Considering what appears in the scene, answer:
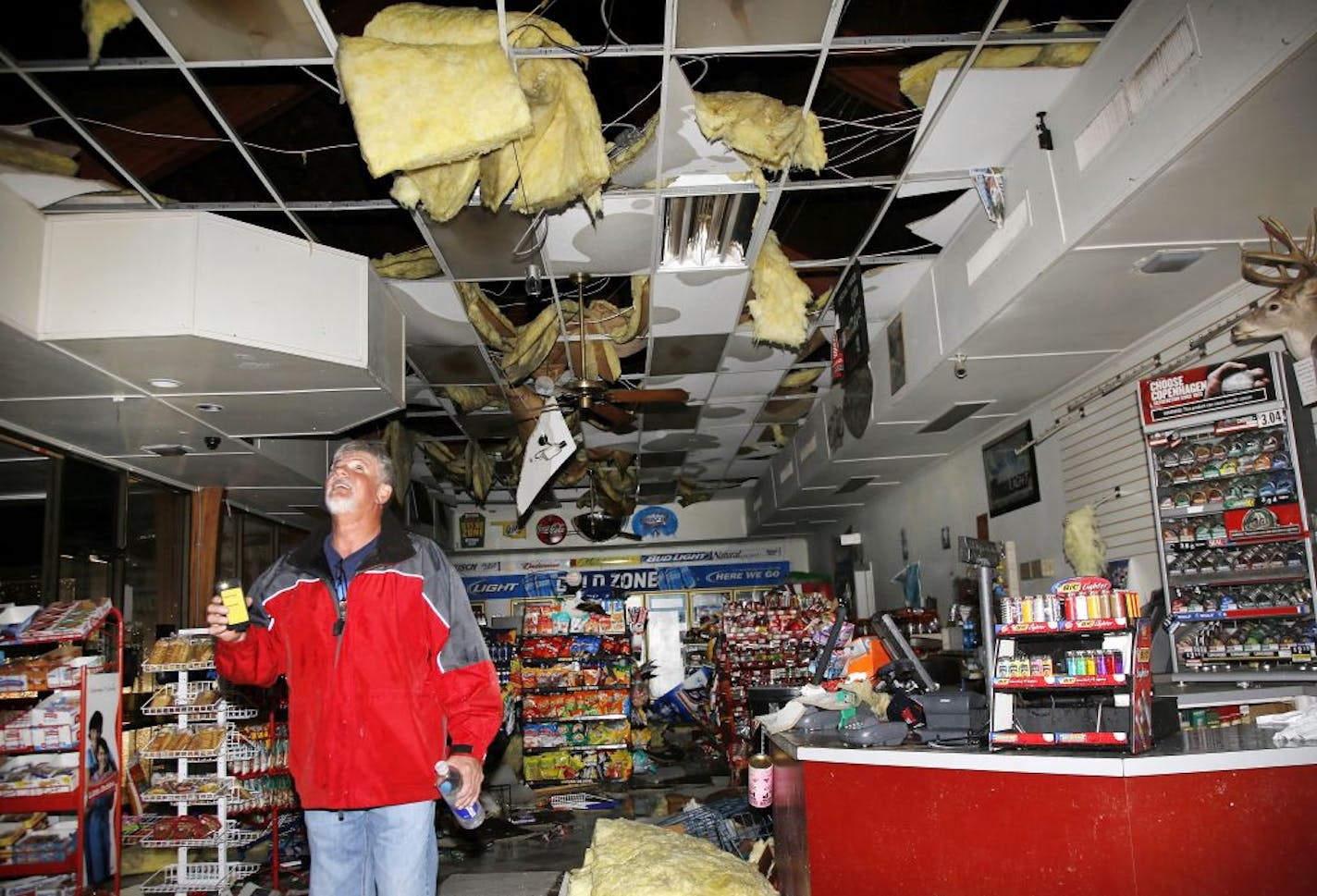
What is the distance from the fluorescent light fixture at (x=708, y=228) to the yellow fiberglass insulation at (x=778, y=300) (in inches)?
11.2

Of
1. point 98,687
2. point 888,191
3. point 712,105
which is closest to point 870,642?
point 888,191

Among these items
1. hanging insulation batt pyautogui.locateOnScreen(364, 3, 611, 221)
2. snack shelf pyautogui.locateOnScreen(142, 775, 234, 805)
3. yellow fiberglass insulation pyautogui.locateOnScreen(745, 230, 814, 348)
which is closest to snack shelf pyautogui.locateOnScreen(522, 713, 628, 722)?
snack shelf pyautogui.locateOnScreen(142, 775, 234, 805)

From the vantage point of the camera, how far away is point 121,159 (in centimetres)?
441

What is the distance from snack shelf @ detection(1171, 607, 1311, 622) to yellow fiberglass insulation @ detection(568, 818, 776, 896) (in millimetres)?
2821

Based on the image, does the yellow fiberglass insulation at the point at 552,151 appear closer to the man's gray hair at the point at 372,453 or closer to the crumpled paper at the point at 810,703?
the man's gray hair at the point at 372,453

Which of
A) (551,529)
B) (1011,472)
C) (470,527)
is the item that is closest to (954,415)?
(1011,472)

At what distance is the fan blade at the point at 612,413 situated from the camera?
7070mm

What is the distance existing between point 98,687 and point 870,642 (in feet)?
14.4

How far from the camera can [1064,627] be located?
3.12 m

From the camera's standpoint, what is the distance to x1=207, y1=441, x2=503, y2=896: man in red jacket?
262cm

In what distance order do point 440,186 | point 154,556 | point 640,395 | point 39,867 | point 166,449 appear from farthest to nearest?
point 154,556 < point 166,449 < point 640,395 < point 39,867 < point 440,186

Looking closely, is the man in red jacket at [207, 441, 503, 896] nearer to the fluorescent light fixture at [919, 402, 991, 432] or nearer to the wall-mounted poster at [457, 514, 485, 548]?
the fluorescent light fixture at [919, 402, 991, 432]

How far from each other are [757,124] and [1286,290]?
265 centimetres

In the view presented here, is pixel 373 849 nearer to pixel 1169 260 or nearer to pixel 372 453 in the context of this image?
pixel 372 453
